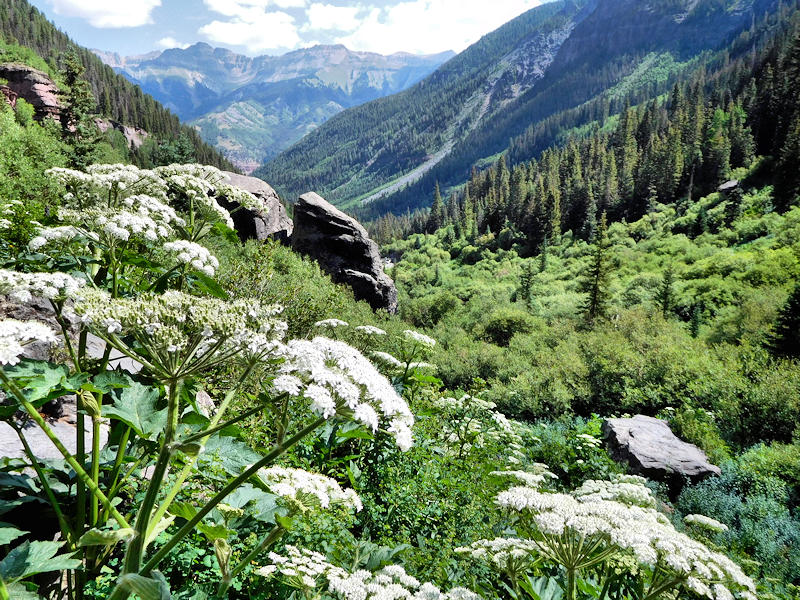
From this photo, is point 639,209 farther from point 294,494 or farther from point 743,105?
point 294,494

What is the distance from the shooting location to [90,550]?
2.54 metres

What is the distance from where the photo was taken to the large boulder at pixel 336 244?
2678 centimetres

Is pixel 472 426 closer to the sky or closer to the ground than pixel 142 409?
closer to the ground

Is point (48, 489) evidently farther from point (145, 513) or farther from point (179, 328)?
point (179, 328)

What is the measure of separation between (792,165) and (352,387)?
69780 millimetres

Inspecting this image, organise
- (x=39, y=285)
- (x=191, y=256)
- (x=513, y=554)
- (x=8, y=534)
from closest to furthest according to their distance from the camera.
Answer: (x=8, y=534), (x=39, y=285), (x=191, y=256), (x=513, y=554)

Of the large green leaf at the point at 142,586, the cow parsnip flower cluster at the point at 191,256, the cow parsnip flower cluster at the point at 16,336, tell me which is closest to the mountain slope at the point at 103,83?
the cow parsnip flower cluster at the point at 191,256

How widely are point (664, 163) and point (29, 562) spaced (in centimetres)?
9132

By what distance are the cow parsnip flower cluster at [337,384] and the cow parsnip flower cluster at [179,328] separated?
24cm

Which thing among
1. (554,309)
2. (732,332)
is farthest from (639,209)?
(732,332)

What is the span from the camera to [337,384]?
8.17 feet

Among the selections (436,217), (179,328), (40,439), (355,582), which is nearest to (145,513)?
(179,328)

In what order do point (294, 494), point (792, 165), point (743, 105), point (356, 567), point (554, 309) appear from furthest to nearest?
1. point (743, 105)
2. point (792, 165)
3. point (554, 309)
4. point (356, 567)
5. point (294, 494)

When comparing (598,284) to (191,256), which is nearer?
(191,256)
